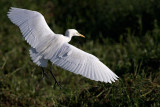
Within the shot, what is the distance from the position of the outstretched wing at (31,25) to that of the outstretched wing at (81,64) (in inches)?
14.2

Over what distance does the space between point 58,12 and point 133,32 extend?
1.72 m

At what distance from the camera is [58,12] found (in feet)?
21.7

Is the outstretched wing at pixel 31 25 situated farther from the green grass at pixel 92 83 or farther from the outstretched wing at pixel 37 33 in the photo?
the green grass at pixel 92 83

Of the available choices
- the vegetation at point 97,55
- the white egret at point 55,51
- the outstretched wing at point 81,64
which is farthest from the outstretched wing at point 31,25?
the vegetation at point 97,55

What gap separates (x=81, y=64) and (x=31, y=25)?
0.87 m

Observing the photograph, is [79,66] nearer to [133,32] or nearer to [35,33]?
[35,33]

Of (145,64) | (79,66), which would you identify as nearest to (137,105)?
(79,66)

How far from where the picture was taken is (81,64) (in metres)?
3.24

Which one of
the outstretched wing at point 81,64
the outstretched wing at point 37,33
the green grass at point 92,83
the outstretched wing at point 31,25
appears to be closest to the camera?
the outstretched wing at point 81,64

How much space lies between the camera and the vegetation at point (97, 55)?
137 inches

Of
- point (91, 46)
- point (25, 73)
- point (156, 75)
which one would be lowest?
point (25, 73)

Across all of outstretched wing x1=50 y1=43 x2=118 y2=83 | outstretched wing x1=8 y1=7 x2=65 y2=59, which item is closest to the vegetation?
outstretched wing x1=50 y1=43 x2=118 y2=83

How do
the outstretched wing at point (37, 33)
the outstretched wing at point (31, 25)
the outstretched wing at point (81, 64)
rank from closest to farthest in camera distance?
the outstretched wing at point (81, 64) → the outstretched wing at point (37, 33) → the outstretched wing at point (31, 25)

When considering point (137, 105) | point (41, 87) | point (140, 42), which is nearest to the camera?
point (137, 105)
